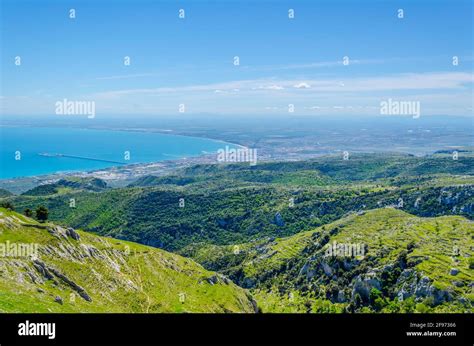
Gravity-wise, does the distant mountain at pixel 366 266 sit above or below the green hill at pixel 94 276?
below

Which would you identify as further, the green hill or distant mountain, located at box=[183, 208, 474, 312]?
distant mountain, located at box=[183, 208, 474, 312]

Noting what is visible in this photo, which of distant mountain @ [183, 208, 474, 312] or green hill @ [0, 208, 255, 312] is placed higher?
green hill @ [0, 208, 255, 312]

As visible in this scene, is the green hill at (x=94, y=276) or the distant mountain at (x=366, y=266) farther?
the distant mountain at (x=366, y=266)
